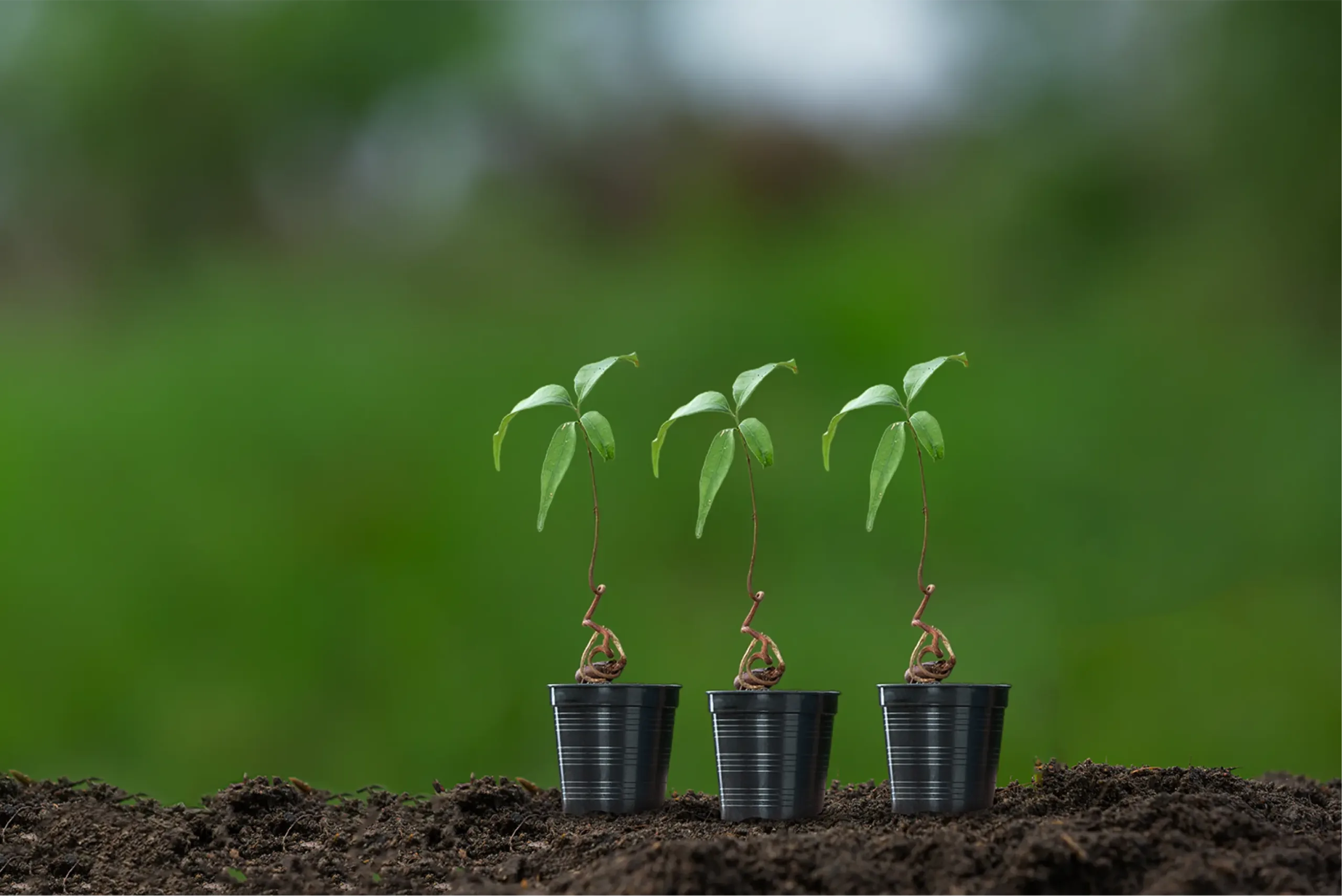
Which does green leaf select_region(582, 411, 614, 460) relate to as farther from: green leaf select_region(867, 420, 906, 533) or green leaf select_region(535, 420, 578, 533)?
green leaf select_region(867, 420, 906, 533)

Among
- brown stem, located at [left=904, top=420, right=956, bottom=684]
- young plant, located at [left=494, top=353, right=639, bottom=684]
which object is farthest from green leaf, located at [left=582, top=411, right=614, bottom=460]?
brown stem, located at [left=904, top=420, right=956, bottom=684]

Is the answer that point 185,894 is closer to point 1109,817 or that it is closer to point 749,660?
point 749,660

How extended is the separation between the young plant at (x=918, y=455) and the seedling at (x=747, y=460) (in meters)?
0.15

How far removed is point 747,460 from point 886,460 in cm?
29

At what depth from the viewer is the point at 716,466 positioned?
7.77ft

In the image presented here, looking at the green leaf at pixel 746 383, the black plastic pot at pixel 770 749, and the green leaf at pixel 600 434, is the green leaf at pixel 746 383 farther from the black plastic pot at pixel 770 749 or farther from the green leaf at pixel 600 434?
the black plastic pot at pixel 770 749

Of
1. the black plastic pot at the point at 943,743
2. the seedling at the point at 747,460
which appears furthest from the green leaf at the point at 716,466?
the black plastic pot at the point at 943,743

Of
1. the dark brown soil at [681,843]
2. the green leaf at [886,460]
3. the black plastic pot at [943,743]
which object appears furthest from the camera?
the green leaf at [886,460]

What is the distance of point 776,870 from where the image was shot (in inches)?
66.3

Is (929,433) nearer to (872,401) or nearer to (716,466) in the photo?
(872,401)

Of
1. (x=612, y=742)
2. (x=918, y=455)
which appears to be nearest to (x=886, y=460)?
(x=918, y=455)

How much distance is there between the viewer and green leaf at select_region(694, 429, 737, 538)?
235cm

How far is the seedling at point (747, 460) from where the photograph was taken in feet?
7.55

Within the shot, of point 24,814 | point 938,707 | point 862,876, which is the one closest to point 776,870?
point 862,876
